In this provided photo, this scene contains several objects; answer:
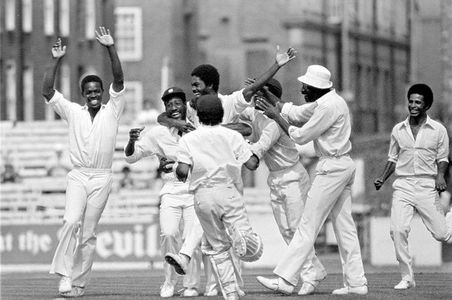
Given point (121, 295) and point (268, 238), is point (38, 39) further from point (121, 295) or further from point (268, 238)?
point (121, 295)

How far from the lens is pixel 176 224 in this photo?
19.6m

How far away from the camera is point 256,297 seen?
60.7 feet

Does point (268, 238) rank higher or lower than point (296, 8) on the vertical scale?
lower

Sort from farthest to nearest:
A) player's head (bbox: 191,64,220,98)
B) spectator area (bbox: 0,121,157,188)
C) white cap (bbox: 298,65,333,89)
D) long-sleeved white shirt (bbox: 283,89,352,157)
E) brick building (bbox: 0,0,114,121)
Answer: brick building (bbox: 0,0,114,121), spectator area (bbox: 0,121,157,188), player's head (bbox: 191,64,220,98), white cap (bbox: 298,65,333,89), long-sleeved white shirt (bbox: 283,89,352,157)

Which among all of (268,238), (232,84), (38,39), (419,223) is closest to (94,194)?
(419,223)

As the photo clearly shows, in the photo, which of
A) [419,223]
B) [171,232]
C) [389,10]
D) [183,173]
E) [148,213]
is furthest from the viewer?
[389,10]

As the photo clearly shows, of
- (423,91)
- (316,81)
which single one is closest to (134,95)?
(423,91)

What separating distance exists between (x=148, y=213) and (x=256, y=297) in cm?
1962

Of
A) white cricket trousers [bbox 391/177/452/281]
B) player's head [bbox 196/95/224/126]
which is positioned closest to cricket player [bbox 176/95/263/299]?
player's head [bbox 196/95/224/126]

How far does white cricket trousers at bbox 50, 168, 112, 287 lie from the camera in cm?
1938

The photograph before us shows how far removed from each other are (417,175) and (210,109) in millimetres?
3269

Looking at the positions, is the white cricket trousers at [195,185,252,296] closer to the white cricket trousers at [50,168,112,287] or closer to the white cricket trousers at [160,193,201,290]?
the white cricket trousers at [160,193,201,290]

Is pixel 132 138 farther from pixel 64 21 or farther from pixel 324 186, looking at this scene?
pixel 64 21

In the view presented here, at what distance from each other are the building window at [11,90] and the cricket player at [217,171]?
42.4 metres
